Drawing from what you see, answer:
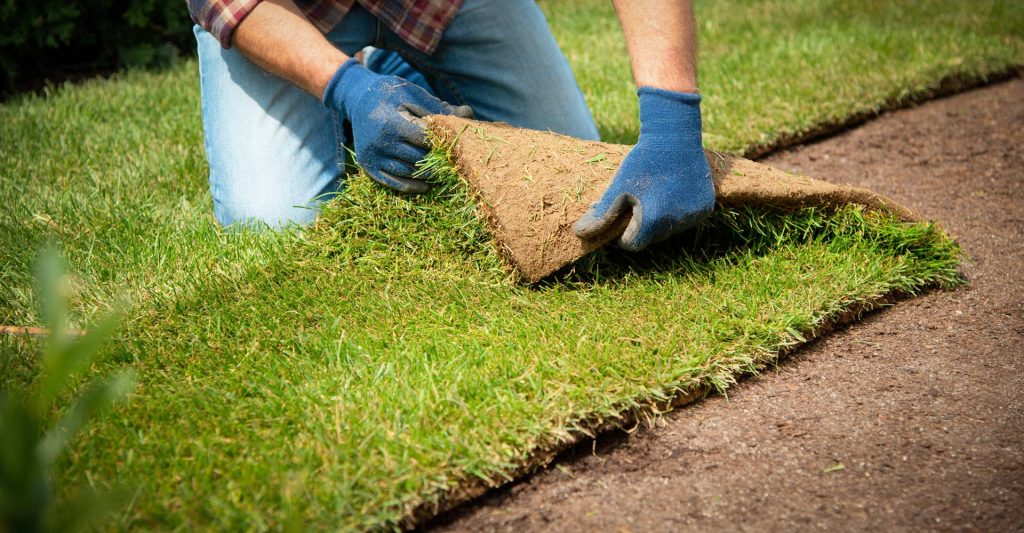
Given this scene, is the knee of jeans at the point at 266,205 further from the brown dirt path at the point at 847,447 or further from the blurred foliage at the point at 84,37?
the blurred foliage at the point at 84,37

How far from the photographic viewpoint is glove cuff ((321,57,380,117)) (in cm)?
228

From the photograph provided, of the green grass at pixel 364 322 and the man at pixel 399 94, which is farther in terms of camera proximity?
the man at pixel 399 94

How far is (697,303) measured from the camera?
84.0 inches

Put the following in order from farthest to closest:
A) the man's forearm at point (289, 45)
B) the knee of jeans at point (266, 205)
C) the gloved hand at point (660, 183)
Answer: the knee of jeans at point (266, 205) → the man's forearm at point (289, 45) → the gloved hand at point (660, 183)

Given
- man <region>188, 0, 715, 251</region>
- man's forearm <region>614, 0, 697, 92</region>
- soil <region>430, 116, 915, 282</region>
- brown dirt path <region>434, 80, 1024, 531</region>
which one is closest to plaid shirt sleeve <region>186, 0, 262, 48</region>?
man <region>188, 0, 715, 251</region>

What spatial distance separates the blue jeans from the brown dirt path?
1.35m

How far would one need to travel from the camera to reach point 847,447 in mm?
1741

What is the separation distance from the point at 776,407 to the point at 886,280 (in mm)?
650

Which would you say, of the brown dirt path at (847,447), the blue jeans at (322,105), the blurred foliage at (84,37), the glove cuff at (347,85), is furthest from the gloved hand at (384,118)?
the blurred foliage at (84,37)

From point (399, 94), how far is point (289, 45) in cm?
42

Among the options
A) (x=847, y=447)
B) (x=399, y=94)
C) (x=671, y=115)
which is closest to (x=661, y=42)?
(x=671, y=115)

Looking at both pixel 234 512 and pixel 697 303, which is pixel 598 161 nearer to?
pixel 697 303

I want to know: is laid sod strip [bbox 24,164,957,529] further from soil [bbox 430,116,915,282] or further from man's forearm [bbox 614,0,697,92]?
man's forearm [bbox 614,0,697,92]

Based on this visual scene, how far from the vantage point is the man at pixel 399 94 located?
6.93ft
